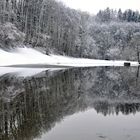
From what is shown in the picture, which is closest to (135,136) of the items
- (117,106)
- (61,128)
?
(61,128)

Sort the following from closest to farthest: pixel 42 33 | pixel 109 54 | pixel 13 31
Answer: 1. pixel 13 31
2. pixel 42 33
3. pixel 109 54

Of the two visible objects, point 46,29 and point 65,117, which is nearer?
point 65,117

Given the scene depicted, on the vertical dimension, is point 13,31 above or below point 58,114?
above

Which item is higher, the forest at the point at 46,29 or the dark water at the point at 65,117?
the forest at the point at 46,29

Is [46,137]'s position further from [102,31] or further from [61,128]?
[102,31]

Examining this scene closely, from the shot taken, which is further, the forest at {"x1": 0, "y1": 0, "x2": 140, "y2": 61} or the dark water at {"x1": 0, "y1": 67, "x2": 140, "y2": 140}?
the forest at {"x1": 0, "y1": 0, "x2": 140, "y2": 61}

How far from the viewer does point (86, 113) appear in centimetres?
1427

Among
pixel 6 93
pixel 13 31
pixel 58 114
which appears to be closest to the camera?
pixel 58 114

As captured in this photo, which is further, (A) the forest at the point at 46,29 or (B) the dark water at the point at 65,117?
(A) the forest at the point at 46,29

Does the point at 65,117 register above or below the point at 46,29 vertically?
below

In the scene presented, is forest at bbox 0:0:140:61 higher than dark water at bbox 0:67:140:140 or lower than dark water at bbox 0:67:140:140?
higher

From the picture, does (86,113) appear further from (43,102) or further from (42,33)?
(42,33)

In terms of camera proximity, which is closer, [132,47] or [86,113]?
[86,113]

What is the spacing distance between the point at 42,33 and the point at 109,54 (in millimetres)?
51792
